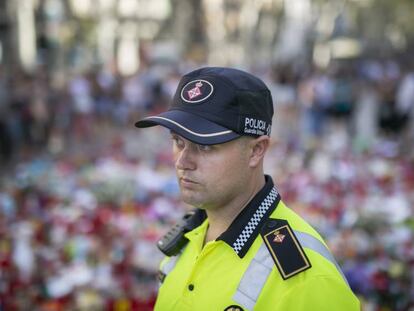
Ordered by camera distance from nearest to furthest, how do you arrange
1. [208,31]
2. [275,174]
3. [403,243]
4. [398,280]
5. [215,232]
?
[215,232] → [398,280] → [403,243] → [275,174] → [208,31]

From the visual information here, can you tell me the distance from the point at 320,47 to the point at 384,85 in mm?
14414

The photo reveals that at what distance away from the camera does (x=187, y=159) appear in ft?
7.26

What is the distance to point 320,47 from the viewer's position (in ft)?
91.8

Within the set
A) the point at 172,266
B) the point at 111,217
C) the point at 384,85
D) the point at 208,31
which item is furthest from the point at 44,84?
the point at 208,31

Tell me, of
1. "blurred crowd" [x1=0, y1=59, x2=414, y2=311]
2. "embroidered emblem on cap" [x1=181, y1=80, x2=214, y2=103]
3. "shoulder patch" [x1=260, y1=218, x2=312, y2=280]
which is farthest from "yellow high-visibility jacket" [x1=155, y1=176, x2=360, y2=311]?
"blurred crowd" [x1=0, y1=59, x2=414, y2=311]

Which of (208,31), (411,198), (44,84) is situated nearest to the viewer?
(411,198)

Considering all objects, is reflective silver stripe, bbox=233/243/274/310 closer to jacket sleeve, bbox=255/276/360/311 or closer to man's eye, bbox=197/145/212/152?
jacket sleeve, bbox=255/276/360/311

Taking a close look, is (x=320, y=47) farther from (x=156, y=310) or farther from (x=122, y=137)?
(x=156, y=310)

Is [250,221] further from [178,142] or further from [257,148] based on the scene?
[178,142]

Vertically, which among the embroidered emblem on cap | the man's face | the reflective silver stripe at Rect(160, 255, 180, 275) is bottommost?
the reflective silver stripe at Rect(160, 255, 180, 275)

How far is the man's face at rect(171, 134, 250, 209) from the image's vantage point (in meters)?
2.18

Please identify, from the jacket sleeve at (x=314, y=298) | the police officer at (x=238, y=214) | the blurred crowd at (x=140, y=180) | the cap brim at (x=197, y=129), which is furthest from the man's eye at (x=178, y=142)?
the blurred crowd at (x=140, y=180)

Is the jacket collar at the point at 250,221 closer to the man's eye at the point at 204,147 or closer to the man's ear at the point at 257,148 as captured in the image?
the man's ear at the point at 257,148

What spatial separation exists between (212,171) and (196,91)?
29 centimetres
